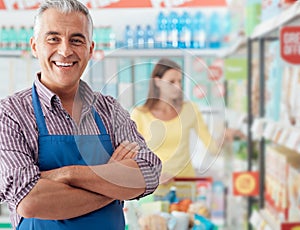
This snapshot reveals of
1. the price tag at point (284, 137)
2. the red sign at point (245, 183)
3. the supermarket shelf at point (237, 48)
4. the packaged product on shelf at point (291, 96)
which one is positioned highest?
the supermarket shelf at point (237, 48)

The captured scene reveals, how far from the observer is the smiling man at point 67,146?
1302 mm

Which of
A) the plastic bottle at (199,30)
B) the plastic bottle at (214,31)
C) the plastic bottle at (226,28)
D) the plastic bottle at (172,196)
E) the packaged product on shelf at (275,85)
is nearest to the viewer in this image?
the plastic bottle at (172,196)

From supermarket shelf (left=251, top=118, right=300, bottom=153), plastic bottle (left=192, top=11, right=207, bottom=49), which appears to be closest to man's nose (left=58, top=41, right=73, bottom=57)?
supermarket shelf (left=251, top=118, right=300, bottom=153)

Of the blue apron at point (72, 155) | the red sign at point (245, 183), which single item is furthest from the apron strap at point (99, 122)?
the red sign at point (245, 183)

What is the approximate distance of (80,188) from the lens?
1.33 metres

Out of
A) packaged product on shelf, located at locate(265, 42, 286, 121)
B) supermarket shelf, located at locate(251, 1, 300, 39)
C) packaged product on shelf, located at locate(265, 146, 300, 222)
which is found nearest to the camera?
supermarket shelf, located at locate(251, 1, 300, 39)

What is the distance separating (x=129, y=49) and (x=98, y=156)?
0.24 m

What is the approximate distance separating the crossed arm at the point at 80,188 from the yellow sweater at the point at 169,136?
8 centimetres

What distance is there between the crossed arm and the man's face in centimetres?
19

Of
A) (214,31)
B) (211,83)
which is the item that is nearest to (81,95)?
(211,83)

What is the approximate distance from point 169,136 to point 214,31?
468cm

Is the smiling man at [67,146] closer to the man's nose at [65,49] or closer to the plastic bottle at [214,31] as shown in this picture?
the man's nose at [65,49]

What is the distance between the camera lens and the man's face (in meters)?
1.35

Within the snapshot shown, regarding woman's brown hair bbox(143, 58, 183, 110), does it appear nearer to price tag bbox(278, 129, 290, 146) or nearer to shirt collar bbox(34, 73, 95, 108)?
shirt collar bbox(34, 73, 95, 108)
